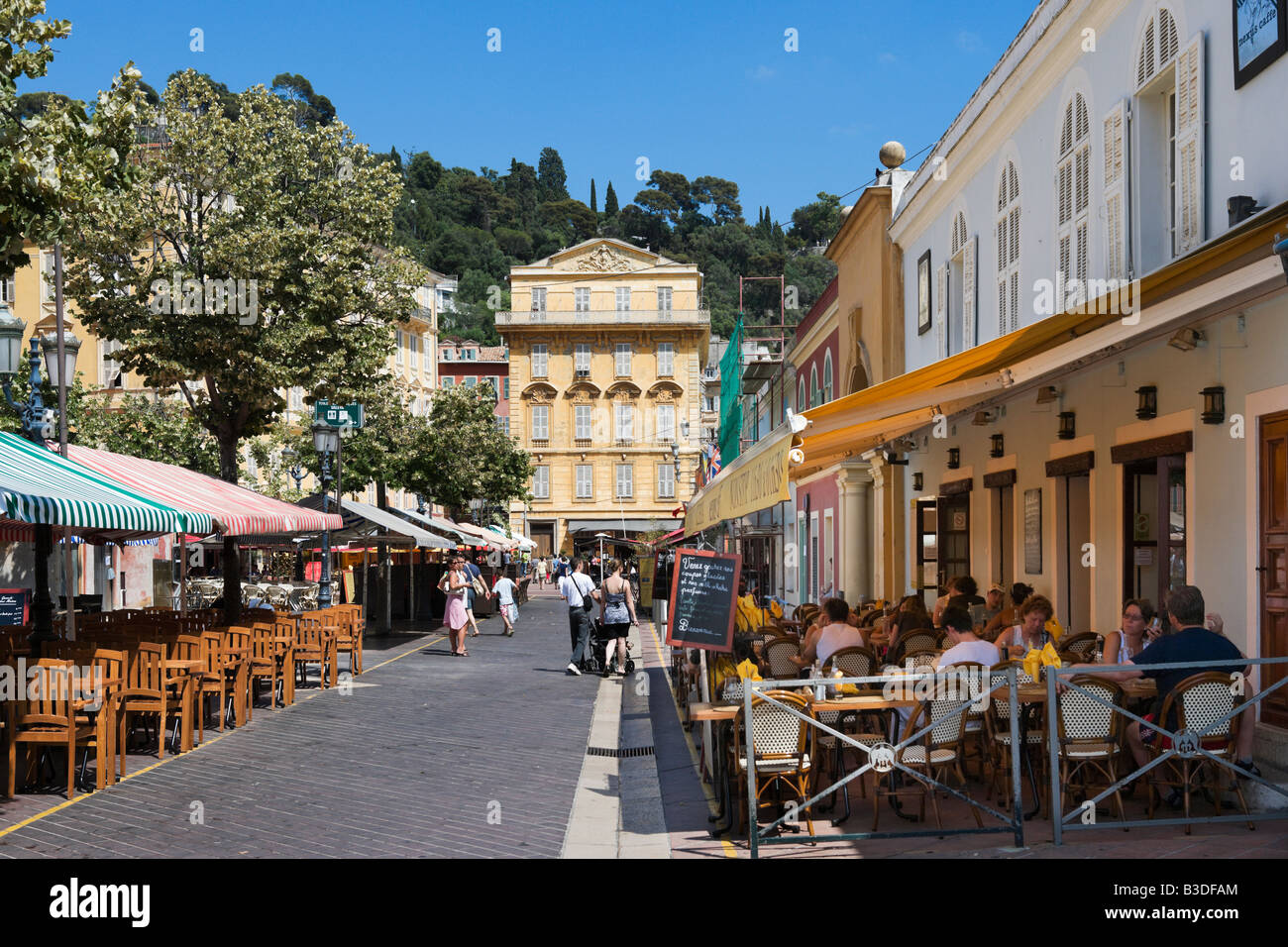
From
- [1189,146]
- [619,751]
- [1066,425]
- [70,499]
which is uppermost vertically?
[1189,146]

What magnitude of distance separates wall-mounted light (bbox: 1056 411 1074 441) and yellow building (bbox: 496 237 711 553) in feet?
186

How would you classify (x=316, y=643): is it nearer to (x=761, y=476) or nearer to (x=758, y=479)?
(x=758, y=479)

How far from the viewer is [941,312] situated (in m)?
18.6

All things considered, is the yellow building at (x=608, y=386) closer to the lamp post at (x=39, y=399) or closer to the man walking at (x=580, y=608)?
the man walking at (x=580, y=608)

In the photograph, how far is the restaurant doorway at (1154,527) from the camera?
1055 cm

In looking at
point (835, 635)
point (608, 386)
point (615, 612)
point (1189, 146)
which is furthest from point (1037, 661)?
point (608, 386)

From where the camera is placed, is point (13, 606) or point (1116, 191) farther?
point (13, 606)

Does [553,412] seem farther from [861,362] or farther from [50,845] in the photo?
[50,845]

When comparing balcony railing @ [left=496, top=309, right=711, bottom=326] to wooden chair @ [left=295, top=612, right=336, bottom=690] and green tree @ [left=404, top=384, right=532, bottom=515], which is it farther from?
wooden chair @ [left=295, top=612, right=336, bottom=690]

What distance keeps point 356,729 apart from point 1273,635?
8703 millimetres

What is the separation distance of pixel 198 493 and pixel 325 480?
8.57m

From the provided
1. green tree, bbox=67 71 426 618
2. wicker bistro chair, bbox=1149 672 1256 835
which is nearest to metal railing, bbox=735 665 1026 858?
wicker bistro chair, bbox=1149 672 1256 835

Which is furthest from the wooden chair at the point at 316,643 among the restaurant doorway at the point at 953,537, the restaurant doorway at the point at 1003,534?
the restaurant doorway at the point at 1003,534

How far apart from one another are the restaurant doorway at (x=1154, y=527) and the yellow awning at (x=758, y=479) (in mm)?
3358
